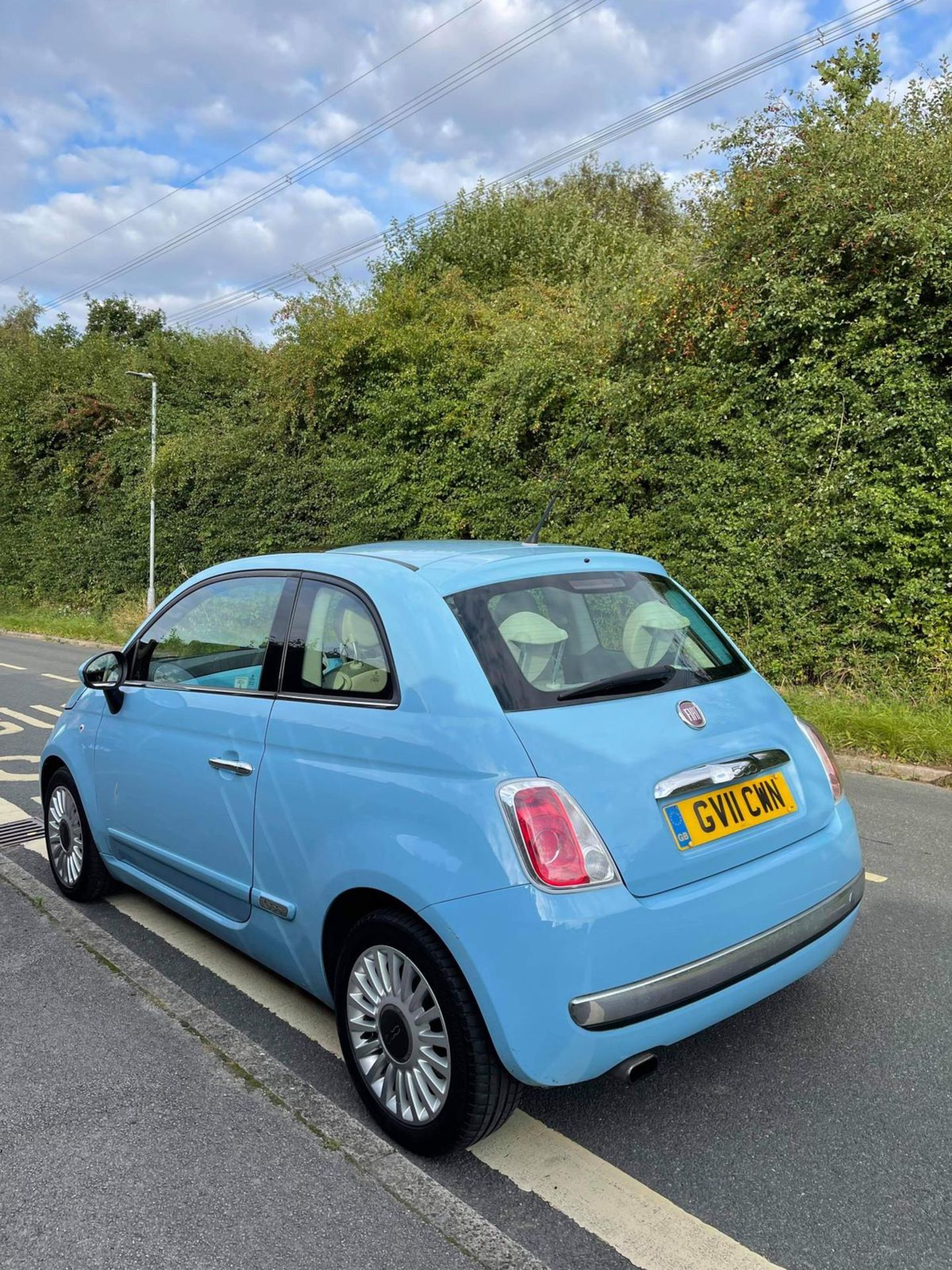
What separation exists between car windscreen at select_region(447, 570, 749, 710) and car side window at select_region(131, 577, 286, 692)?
0.93 m

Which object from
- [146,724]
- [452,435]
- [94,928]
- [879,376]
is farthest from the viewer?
[452,435]

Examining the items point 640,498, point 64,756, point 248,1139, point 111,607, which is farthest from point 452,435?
point 111,607

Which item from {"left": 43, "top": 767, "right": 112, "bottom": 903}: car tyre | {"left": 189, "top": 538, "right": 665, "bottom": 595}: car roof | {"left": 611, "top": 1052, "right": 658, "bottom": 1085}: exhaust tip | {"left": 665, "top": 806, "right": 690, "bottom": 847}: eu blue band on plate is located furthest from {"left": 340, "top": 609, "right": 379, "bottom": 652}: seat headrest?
{"left": 43, "top": 767, "right": 112, "bottom": 903}: car tyre

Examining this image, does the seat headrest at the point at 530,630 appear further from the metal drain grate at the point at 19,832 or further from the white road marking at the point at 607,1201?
the metal drain grate at the point at 19,832

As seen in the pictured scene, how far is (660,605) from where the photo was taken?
3205 mm

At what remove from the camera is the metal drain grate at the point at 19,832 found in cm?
546

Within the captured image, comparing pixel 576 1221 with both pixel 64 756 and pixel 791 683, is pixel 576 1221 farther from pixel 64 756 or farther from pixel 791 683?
pixel 791 683

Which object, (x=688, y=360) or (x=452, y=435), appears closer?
(x=688, y=360)

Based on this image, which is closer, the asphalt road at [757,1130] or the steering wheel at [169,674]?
the asphalt road at [757,1130]

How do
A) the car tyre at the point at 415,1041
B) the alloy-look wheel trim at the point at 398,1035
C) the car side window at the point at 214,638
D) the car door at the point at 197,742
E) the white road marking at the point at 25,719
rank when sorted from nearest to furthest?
the car tyre at the point at 415,1041 < the alloy-look wheel trim at the point at 398,1035 < the car door at the point at 197,742 < the car side window at the point at 214,638 < the white road marking at the point at 25,719

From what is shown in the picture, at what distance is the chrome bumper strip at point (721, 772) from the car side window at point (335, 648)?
2.73ft

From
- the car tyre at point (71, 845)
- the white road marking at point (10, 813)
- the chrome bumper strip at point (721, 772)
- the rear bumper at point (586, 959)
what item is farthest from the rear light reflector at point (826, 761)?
the white road marking at point (10, 813)

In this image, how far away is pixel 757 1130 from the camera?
255 centimetres

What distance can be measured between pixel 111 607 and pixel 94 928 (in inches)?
829
